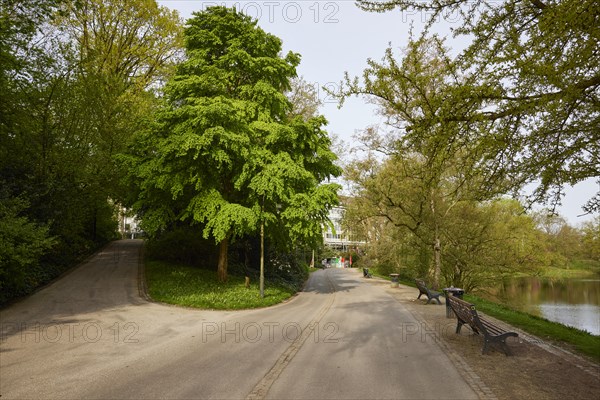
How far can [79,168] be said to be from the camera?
1780 cm

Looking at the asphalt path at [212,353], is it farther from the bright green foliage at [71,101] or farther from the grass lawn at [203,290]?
the bright green foliage at [71,101]

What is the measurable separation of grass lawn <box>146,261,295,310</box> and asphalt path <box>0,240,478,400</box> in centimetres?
102

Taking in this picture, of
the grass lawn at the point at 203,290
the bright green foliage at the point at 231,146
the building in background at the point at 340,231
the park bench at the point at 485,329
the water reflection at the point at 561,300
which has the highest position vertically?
the bright green foliage at the point at 231,146

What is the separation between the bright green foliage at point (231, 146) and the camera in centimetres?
1558

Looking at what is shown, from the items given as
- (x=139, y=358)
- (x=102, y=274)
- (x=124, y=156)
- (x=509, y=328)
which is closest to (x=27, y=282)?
(x=102, y=274)

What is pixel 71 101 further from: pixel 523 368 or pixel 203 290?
pixel 523 368

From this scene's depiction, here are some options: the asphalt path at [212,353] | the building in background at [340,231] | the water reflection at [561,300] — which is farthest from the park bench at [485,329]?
the water reflection at [561,300]

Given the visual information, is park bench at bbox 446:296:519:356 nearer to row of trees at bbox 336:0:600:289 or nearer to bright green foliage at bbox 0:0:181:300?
row of trees at bbox 336:0:600:289

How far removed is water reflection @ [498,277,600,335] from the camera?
20328 millimetres

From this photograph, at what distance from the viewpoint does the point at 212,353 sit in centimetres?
815

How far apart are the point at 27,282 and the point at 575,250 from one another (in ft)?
108

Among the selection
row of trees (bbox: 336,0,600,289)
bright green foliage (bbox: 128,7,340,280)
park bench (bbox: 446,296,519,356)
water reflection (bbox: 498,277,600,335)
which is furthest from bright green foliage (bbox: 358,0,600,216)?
water reflection (bbox: 498,277,600,335)

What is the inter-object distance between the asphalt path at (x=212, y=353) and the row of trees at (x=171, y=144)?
3.40 m

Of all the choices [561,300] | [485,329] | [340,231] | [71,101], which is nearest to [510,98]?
[485,329]
